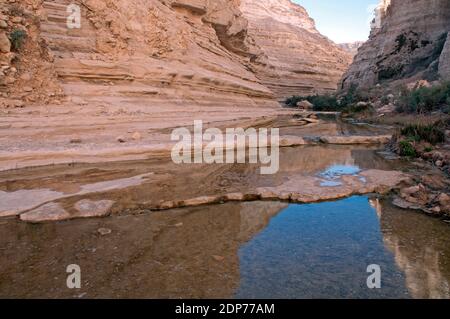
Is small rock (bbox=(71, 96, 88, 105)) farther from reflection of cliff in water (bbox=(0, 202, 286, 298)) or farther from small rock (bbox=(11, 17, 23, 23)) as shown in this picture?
reflection of cliff in water (bbox=(0, 202, 286, 298))

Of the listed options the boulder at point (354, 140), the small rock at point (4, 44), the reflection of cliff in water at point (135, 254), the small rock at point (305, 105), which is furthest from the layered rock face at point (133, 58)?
the small rock at point (305, 105)

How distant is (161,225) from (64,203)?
4.58 ft

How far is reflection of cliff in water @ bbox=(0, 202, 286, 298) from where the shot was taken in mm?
2521

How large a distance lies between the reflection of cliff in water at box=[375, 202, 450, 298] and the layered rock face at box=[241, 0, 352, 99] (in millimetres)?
30898

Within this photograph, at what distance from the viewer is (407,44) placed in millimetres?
27438

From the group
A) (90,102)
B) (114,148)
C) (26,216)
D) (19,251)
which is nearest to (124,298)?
(19,251)

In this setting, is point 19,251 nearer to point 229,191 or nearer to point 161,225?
point 161,225

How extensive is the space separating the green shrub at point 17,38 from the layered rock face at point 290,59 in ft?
85.4

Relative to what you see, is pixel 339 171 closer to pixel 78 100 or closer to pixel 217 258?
pixel 217 258

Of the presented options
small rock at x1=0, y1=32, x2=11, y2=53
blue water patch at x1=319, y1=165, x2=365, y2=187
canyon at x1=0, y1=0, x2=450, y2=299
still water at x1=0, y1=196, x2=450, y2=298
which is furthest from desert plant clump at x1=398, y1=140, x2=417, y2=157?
small rock at x1=0, y1=32, x2=11, y2=53

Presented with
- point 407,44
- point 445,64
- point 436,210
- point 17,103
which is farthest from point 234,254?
point 407,44

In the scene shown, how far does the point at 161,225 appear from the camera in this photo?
12.4 ft

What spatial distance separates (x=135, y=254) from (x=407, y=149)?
6.62m

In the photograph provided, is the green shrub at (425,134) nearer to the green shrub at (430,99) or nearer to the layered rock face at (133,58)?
the green shrub at (430,99)
